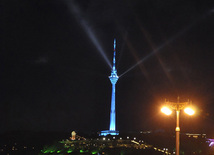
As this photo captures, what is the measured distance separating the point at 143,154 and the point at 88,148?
2133cm

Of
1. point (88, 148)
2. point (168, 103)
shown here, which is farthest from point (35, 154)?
point (168, 103)

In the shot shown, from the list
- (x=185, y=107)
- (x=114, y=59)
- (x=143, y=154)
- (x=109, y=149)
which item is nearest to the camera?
(x=185, y=107)

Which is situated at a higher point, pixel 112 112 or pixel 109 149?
pixel 112 112

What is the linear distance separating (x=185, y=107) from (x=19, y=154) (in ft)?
288

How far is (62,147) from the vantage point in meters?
92.1

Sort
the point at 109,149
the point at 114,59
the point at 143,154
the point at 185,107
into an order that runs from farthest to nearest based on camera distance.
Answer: the point at 114,59 → the point at 109,149 → the point at 143,154 → the point at 185,107

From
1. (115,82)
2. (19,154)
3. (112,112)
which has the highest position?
(115,82)

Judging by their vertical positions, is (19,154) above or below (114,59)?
below

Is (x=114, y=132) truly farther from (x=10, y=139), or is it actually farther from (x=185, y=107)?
(x=185, y=107)

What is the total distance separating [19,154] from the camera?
91.9 metres

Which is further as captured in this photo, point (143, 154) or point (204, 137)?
point (204, 137)

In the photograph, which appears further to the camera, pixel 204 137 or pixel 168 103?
pixel 204 137

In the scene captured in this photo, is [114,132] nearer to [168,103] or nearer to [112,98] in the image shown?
[112,98]

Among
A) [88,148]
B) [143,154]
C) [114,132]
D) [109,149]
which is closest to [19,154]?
[88,148]
